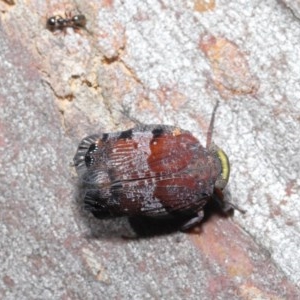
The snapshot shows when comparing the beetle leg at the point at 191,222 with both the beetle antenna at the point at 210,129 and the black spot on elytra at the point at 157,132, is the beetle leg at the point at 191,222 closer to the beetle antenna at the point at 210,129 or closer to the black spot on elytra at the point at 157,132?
the beetle antenna at the point at 210,129

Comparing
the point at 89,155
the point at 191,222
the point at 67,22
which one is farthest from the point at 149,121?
the point at 67,22

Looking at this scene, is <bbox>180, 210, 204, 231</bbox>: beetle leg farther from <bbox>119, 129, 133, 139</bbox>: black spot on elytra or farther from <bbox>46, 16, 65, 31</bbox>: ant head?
<bbox>46, 16, 65, 31</bbox>: ant head

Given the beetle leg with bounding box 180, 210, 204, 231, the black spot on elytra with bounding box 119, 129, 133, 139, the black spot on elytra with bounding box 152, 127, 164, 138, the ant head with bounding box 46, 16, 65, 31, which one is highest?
the ant head with bounding box 46, 16, 65, 31

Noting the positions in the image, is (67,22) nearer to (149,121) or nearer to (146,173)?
(149,121)

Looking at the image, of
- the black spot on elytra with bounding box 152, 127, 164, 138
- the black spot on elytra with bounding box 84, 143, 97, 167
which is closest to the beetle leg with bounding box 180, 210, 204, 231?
the black spot on elytra with bounding box 152, 127, 164, 138

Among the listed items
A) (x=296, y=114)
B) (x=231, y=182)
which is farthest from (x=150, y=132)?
(x=296, y=114)

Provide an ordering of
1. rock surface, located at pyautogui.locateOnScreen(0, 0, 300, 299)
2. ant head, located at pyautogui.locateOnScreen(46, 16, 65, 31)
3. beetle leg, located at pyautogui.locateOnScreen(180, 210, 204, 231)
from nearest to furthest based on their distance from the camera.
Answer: rock surface, located at pyautogui.locateOnScreen(0, 0, 300, 299) → beetle leg, located at pyautogui.locateOnScreen(180, 210, 204, 231) → ant head, located at pyautogui.locateOnScreen(46, 16, 65, 31)
